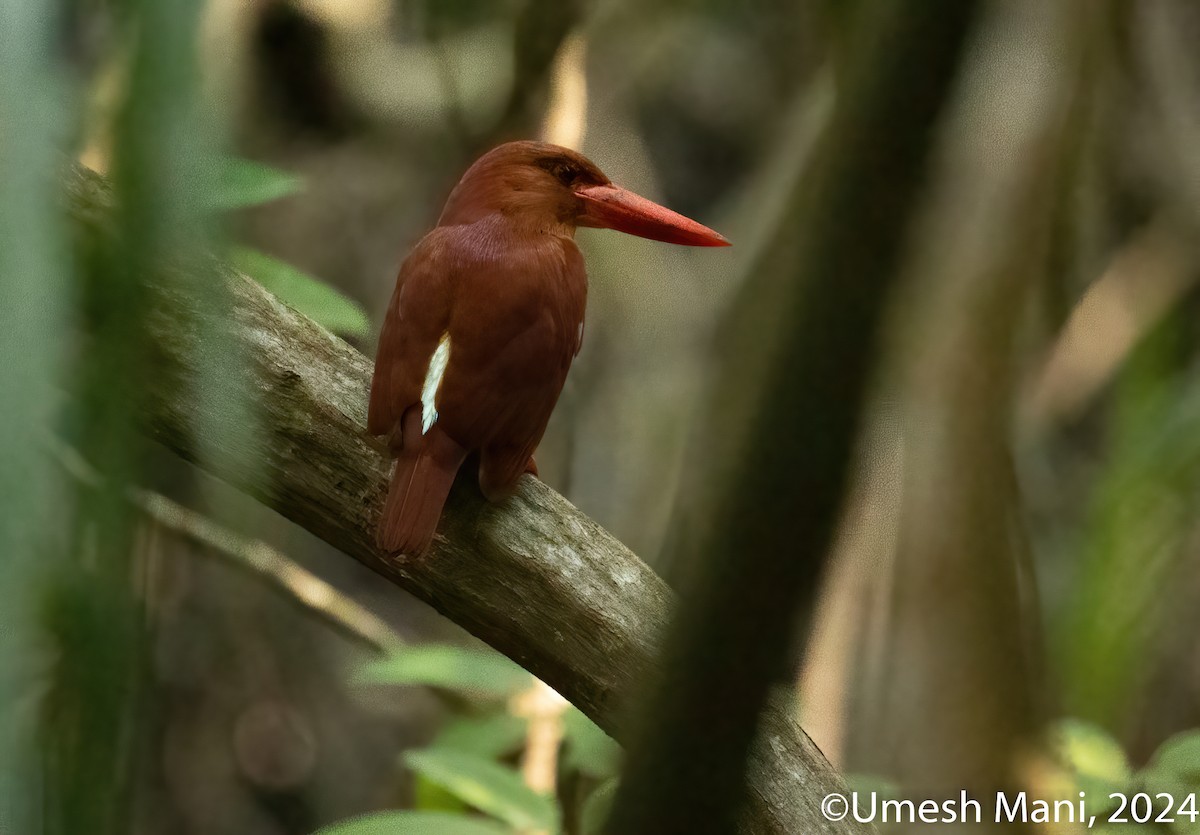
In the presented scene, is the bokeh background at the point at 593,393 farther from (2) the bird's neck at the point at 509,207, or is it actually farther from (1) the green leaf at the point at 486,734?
(2) the bird's neck at the point at 509,207

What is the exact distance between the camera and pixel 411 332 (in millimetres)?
1268

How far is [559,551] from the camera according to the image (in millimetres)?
1242

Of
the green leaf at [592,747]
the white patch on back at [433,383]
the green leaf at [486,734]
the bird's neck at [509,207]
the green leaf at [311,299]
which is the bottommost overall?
the green leaf at [486,734]

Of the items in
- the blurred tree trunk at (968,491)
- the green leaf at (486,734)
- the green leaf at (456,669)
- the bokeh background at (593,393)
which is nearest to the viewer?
the bokeh background at (593,393)

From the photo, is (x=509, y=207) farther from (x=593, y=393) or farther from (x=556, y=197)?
(x=593, y=393)

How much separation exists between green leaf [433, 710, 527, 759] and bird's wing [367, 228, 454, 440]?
71cm

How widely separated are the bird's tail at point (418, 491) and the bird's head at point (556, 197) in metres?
0.37

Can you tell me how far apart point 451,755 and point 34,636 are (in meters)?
1.10

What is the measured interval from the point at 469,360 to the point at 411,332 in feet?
0.24

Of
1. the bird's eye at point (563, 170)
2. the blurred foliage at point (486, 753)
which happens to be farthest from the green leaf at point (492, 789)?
the bird's eye at point (563, 170)

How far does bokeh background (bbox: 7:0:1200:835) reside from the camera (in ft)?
0.91

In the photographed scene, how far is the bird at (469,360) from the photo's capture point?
47.3 inches

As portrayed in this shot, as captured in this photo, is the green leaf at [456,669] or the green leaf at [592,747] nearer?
the green leaf at [592,747]

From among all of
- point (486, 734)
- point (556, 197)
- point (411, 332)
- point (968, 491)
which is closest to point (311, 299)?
point (411, 332)
